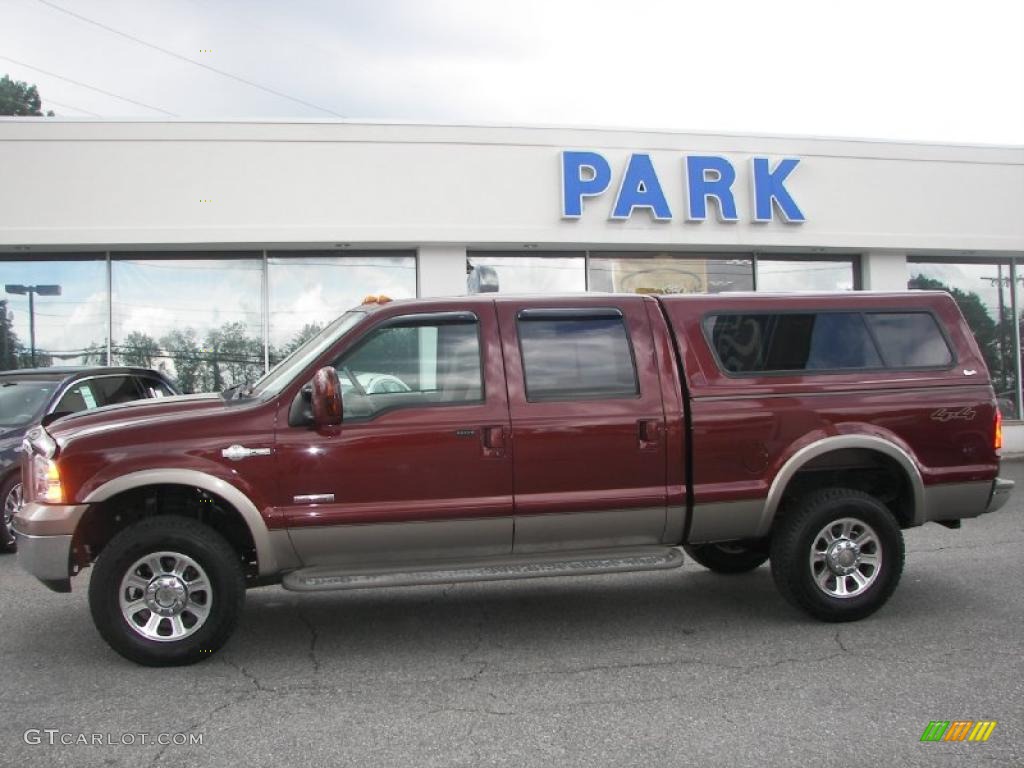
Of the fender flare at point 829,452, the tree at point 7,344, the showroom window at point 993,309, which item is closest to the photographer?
the fender flare at point 829,452

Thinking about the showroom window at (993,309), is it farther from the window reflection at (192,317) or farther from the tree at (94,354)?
the tree at (94,354)

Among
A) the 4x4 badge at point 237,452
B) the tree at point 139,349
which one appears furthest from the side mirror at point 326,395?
the tree at point 139,349

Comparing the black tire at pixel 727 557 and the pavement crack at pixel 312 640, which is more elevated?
the black tire at pixel 727 557

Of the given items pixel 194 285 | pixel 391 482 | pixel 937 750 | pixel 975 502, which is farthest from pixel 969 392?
pixel 194 285

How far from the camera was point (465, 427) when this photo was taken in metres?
4.79

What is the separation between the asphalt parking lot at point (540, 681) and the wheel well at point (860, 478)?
682mm

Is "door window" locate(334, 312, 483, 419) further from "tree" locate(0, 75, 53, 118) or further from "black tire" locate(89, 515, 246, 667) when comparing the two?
"tree" locate(0, 75, 53, 118)

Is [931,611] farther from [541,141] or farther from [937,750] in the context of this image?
[541,141]

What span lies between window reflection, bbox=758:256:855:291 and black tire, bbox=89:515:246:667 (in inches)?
443

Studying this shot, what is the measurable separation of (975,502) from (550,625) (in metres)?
2.81

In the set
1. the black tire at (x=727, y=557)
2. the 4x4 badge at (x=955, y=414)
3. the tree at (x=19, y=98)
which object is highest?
the tree at (x=19, y=98)

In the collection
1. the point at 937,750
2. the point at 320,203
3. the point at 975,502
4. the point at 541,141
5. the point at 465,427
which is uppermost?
the point at 541,141

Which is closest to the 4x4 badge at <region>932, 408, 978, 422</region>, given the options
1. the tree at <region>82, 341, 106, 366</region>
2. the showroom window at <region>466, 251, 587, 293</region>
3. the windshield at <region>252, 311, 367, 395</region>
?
the windshield at <region>252, 311, 367, 395</region>

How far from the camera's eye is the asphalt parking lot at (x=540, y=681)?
3570 mm
